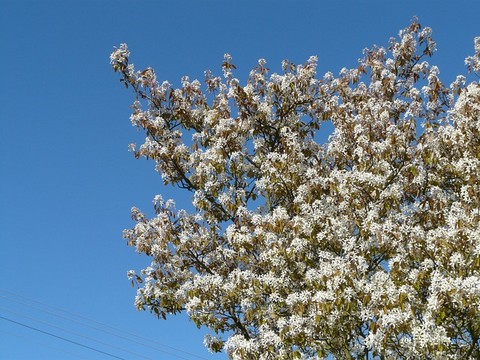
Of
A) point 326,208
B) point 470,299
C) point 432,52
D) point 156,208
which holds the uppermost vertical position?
point 432,52

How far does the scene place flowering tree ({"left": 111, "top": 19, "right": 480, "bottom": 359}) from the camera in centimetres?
1191

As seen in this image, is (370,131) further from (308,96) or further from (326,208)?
(308,96)

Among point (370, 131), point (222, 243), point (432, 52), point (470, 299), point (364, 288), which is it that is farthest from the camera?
point (432, 52)

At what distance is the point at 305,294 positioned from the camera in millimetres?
13008

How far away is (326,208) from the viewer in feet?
48.7

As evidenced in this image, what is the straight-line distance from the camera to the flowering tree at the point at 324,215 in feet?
39.1

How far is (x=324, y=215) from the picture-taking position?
14492 mm

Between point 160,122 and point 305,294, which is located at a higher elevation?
point 160,122

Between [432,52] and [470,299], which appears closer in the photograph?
[470,299]

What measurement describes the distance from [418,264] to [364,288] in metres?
1.70

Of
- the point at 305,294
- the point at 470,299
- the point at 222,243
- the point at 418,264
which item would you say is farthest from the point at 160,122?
the point at 470,299

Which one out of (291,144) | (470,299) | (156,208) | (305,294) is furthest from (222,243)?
(470,299)

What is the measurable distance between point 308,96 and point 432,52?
3.78 meters

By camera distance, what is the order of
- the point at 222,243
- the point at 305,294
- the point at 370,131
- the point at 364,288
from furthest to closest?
1. the point at 222,243
2. the point at 370,131
3. the point at 305,294
4. the point at 364,288
